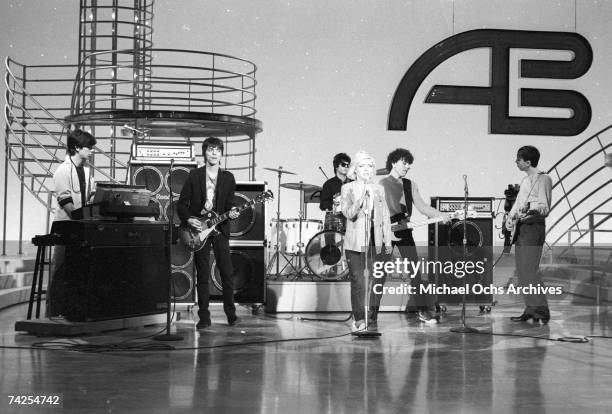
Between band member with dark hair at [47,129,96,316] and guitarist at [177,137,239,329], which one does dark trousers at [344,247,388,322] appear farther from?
band member with dark hair at [47,129,96,316]

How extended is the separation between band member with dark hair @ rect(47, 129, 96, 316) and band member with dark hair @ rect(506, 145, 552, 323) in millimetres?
3500

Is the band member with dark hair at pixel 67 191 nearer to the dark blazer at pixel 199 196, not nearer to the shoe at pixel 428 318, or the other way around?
the dark blazer at pixel 199 196

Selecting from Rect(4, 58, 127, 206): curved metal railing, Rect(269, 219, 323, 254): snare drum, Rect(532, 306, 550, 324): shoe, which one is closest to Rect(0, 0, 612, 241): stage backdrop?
Rect(4, 58, 127, 206): curved metal railing

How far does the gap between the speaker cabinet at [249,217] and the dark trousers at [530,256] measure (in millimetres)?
2244

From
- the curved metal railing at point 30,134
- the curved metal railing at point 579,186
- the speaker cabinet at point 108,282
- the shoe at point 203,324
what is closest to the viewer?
the speaker cabinet at point 108,282

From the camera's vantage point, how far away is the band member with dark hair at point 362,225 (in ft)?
22.6

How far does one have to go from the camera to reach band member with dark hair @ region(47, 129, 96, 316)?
22.7 ft

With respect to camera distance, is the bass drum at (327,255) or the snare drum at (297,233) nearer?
the bass drum at (327,255)

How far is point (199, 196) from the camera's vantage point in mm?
7348

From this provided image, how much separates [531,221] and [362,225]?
1.71 meters

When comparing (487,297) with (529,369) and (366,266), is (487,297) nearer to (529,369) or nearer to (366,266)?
(366,266)

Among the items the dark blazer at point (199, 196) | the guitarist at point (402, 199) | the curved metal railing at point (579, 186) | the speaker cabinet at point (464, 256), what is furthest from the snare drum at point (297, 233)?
the curved metal railing at point (579, 186)

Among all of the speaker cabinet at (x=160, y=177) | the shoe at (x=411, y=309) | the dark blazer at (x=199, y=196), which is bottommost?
the shoe at (x=411, y=309)

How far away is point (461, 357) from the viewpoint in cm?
595
